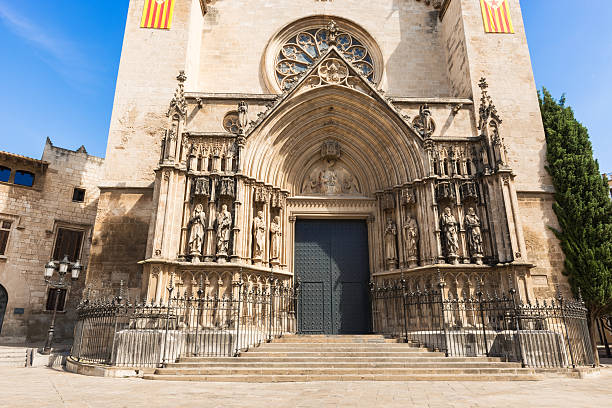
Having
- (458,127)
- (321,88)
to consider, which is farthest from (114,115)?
(458,127)

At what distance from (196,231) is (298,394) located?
6.05 meters

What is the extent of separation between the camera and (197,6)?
1558cm

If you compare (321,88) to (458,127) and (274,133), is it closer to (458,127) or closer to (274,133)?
(274,133)

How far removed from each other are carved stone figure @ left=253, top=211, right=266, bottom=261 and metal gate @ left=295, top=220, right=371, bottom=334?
1717mm

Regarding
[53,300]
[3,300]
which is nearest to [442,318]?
[53,300]

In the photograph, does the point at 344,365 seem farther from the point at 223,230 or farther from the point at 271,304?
the point at 223,230

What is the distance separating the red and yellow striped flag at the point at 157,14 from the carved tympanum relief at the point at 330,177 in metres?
7.73

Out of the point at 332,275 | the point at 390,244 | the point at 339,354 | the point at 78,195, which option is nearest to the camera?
the point at 339,354

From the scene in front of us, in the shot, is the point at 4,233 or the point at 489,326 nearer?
the point at 489,326

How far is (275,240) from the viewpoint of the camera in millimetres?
12047

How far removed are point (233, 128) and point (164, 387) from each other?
8.57 metres

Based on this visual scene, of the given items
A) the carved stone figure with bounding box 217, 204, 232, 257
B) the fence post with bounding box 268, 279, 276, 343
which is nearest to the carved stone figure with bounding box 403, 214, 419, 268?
the fence post with bounding box 268, 279, 276, 343

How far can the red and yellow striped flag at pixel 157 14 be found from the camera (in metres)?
14.7

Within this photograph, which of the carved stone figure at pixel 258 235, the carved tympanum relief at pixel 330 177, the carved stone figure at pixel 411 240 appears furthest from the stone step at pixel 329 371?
the carved tympanum relief at pixel 330 177
